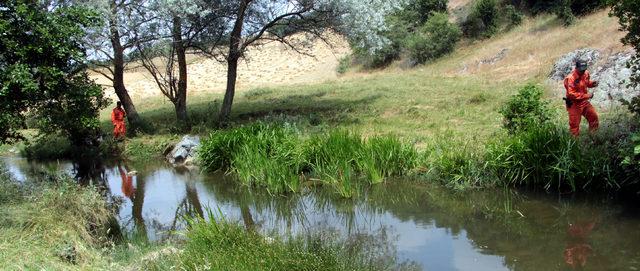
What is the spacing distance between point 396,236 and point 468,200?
6.92 feet

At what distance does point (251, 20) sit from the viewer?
1978 centimetres

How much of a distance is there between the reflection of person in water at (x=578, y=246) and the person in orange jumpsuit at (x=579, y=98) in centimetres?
324

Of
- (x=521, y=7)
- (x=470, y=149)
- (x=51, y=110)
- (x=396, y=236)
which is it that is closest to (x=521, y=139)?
(x=470, y=149)

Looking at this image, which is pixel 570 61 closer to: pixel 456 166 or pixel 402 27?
pixel 456 166

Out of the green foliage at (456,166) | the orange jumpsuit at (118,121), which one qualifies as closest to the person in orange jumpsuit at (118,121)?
the orange jumpsuit at (118,121)

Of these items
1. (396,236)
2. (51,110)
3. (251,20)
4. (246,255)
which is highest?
(251,20)

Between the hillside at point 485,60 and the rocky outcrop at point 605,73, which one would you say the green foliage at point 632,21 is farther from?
the hillside at point 485,60

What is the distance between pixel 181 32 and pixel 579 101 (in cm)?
1240

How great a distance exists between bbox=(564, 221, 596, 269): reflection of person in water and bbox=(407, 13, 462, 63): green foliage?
26.5m

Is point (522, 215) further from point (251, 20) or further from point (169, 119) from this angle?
point (169, 119)

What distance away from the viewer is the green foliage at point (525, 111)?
1196cm

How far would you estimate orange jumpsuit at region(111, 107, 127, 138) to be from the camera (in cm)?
1758

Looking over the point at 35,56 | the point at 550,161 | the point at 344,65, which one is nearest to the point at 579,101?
the point at 550,161

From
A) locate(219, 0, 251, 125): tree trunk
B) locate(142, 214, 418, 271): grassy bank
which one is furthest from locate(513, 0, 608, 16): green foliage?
locate(142, 214, 418, 271): grassy bank
